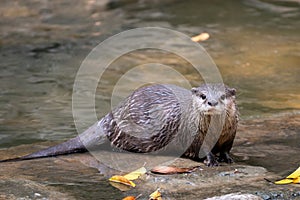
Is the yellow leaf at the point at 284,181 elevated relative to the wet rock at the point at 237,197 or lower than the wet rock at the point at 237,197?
lower

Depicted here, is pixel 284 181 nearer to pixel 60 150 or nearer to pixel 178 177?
pixel 178 177

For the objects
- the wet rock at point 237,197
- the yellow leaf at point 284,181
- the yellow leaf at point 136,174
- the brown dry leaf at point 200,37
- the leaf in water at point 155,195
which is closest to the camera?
the wet rock at point 237,197

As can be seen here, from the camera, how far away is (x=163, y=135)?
4.30m

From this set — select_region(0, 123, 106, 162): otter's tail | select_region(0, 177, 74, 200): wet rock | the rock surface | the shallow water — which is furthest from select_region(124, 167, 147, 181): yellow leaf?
the shallow water

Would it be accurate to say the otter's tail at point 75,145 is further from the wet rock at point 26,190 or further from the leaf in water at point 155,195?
the leaf in water at point 155,195

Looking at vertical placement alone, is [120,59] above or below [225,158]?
above

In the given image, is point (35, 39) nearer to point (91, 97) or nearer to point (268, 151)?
point (91, 97)

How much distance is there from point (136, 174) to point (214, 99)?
1.92ft

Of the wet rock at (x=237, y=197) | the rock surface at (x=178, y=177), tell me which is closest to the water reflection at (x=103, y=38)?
the rock surface at (x=178, y=177)

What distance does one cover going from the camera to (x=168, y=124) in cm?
428

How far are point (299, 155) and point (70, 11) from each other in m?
5.42

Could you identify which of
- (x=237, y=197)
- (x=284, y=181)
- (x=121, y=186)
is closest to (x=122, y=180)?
(x=121, y=186)

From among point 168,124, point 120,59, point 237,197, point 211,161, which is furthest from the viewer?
point 120,59

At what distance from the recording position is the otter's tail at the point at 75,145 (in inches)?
166
